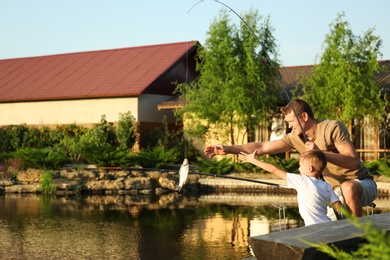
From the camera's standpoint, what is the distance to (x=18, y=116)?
34875 mm

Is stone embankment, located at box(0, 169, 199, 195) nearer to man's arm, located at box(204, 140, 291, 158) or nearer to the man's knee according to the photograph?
man's arm, located at box(204, 140, 291, 158)

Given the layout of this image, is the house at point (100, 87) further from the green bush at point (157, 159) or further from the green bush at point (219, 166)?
the green bush at point (219, 166)

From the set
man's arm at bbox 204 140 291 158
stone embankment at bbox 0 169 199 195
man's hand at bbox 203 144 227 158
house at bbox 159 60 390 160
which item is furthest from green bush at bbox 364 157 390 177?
man's hand at bbox 203 144 227 158

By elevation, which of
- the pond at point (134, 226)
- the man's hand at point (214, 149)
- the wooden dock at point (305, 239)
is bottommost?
the pond at point (134, 226)

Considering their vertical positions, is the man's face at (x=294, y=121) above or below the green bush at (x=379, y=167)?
above

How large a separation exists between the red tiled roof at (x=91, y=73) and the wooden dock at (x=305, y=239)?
2586 centimetres

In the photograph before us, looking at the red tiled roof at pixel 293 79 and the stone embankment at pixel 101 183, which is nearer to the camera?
the stone embankment at pixel 101 183

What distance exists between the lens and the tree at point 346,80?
25.3 metres

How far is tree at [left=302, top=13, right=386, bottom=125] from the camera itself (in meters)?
25.3

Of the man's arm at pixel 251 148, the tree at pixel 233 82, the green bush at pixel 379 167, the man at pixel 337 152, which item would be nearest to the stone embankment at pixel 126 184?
the green bush at pixel 379 167

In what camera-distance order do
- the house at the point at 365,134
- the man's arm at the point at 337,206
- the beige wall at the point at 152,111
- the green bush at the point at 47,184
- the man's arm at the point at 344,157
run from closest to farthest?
the man's arm at the point at 337,206, the man's arm at the point at 344,157, the green bush at the point at 47,184, the house at the point at 365,134, the beige wall at the point at 152,111

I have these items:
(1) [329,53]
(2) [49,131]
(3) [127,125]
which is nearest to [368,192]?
(1) [329,53]

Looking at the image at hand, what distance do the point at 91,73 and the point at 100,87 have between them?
8.42 feet

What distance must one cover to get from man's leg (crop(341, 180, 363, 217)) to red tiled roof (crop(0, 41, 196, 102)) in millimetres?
24682
